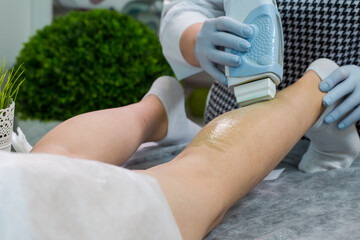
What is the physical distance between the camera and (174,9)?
1.06 m

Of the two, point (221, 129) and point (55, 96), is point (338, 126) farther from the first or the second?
point (55, 96)

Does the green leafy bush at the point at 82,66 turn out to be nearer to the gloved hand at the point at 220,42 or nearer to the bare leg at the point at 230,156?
the gloved hand at the point at 220,42

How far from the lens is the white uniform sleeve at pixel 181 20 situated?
102 centimetres

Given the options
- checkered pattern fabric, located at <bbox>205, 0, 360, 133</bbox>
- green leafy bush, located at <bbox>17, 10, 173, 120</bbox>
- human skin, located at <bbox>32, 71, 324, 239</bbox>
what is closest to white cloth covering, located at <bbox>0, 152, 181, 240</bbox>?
human skin, located at <bbox>32, 71, 324, 239</bbox>

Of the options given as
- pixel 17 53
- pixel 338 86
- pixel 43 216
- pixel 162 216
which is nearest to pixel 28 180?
pixel 43 216

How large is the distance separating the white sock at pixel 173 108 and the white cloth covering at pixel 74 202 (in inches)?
18.5

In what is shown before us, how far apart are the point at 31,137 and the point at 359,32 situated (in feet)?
2.50

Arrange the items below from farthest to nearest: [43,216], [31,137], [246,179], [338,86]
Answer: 1. [31,137]
2. [338,86]
3. [246,179]
4. [43,216]

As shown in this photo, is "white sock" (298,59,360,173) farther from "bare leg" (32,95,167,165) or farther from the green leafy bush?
the green leafy bush

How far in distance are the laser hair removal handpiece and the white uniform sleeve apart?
30 cm

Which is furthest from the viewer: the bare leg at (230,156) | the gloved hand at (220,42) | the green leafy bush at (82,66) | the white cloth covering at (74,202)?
the green leafy bush at (82,66)

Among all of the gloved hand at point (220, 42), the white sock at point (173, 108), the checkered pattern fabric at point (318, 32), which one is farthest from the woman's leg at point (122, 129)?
the checkered pattern fabric at point (318, 32)

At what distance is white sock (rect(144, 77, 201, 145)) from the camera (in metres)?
0.89

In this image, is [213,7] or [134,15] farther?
[134,15]
